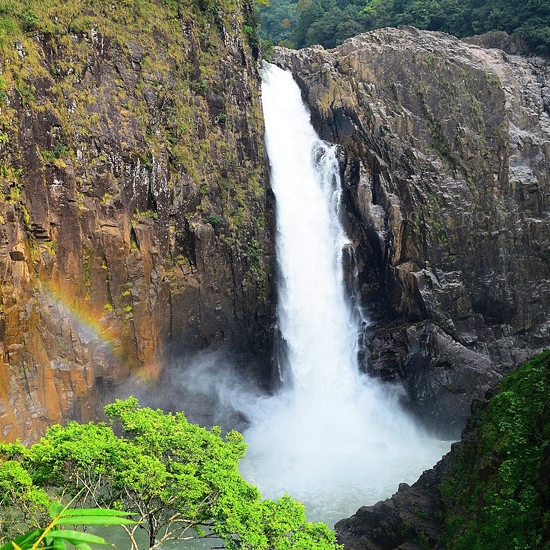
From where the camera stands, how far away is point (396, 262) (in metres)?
29.5

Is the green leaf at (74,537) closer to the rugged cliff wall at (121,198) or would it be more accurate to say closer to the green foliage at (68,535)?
the green foliage at (68,535)

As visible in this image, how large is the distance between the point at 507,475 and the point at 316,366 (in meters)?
14.1

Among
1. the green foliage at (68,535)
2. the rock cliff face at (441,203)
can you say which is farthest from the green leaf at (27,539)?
the rock cliff face at (441,203)

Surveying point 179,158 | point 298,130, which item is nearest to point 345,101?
point 298,130

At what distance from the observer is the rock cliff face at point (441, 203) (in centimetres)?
2855

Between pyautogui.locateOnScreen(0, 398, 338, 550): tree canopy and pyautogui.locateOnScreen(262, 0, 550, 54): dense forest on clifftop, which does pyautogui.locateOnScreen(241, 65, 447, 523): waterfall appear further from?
pyautogui.locateOnScreen(262, 0, 550, 54): dense forest on clifftop

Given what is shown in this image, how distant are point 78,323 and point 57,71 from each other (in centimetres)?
951

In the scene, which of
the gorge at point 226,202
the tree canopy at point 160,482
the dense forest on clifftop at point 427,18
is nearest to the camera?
the tree canopy at point 160,482

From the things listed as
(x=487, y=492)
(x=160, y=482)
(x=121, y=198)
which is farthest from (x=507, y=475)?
(x=121, y=198)

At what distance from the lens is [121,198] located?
21.9 metres

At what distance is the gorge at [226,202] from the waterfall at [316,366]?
2.56 ft

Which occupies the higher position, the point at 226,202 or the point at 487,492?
the point at 226,202

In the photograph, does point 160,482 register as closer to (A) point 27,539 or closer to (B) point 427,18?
(A) point 27,539

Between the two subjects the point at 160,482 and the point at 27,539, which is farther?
the point at 160,482
